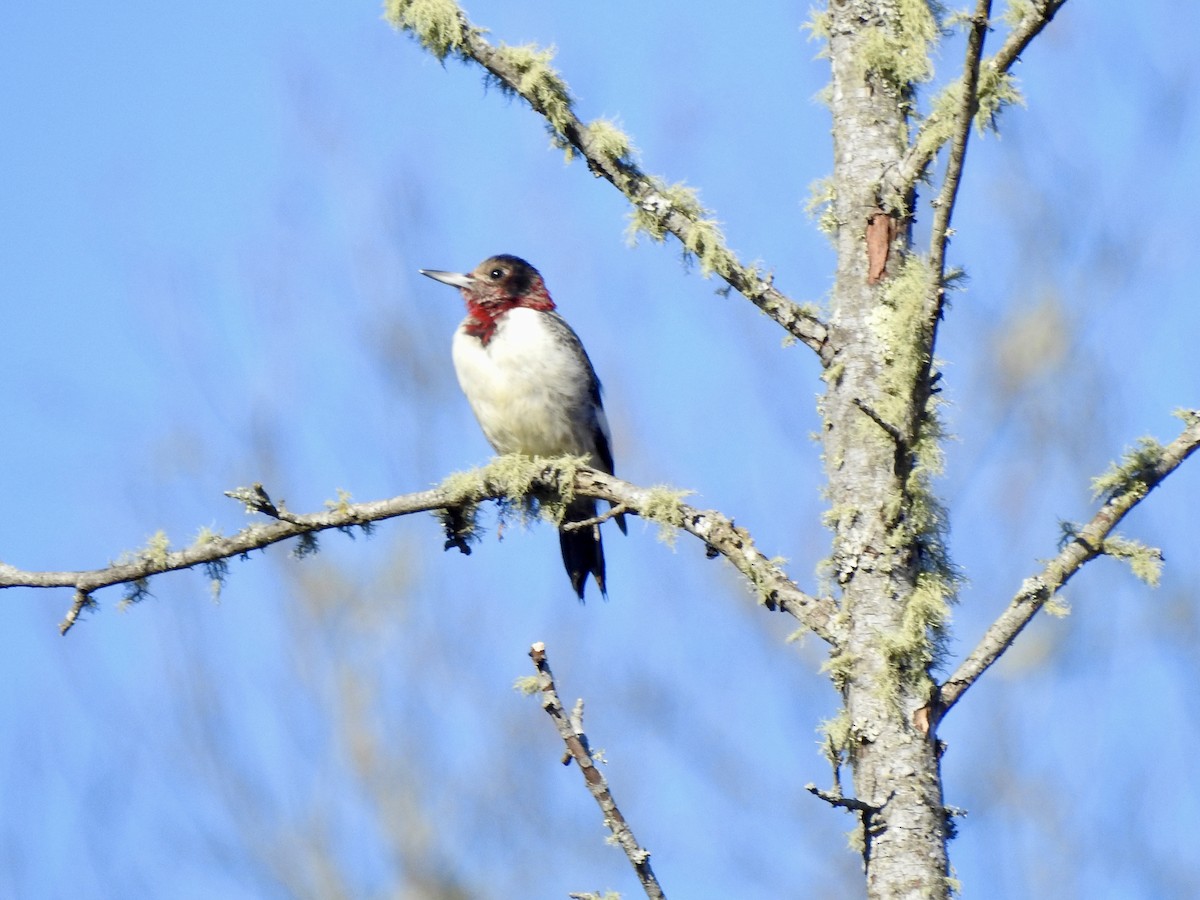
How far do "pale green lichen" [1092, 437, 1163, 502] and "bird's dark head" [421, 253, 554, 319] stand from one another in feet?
10.7

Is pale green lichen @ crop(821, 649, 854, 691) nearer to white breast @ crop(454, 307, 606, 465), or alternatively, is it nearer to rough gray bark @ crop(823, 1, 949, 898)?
rough gray bark @ crop(823, 1, 949, 898)

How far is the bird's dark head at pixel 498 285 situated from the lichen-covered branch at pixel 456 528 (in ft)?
6.48

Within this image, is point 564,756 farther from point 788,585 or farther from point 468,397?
point 468,397

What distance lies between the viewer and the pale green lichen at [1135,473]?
112 inches

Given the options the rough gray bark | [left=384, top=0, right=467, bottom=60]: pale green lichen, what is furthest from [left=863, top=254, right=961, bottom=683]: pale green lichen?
[left=384, top=0, right=467, bottom=60]: pale green lichen

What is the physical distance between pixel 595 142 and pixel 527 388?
6.88ft

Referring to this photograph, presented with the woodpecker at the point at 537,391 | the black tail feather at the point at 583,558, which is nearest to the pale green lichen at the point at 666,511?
the woodpecker at the point at 537,391

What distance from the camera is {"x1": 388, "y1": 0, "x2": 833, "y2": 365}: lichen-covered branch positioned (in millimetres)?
3258

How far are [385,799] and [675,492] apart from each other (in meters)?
5.34

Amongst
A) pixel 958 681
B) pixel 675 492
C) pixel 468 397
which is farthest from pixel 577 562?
pixel 958 681

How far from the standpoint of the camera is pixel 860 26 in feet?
11.2

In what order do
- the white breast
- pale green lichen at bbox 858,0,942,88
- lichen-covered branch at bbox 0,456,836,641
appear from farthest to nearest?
the white breast < pale green lichen at bbox 858,0,942,88 < lichen-covered branch at bbox 0,456,836,641

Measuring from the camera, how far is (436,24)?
11.4ft

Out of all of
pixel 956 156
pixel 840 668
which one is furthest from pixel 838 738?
pixel 956 156
